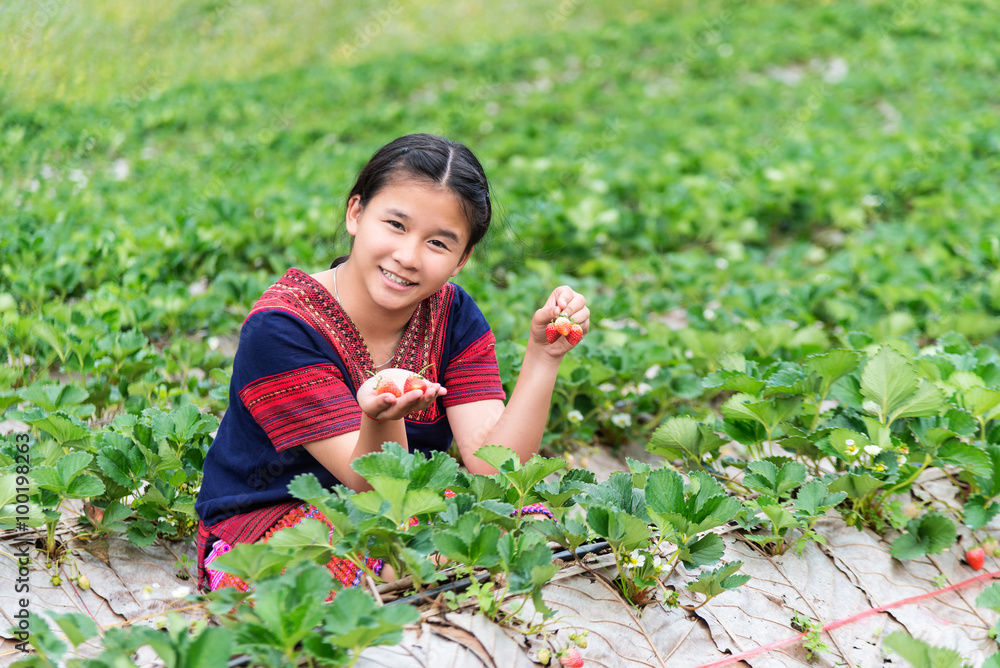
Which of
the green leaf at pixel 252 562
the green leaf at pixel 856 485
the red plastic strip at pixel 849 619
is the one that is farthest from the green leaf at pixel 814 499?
the green leaf at pixel 252 562

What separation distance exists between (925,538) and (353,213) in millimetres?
1605

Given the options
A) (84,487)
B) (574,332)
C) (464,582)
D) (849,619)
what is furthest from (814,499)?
(84,487)

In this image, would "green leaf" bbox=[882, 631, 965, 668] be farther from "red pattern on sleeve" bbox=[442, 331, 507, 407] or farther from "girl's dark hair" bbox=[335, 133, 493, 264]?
"girl's dark hair" bbox=[335, 133, 493, 264]

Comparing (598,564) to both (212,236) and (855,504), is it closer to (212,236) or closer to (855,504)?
(855,504)

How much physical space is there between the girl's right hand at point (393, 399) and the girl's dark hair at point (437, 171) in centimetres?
50

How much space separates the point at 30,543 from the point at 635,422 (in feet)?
5.94

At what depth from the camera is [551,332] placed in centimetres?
185

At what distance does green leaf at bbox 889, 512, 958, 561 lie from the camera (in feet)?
6.59

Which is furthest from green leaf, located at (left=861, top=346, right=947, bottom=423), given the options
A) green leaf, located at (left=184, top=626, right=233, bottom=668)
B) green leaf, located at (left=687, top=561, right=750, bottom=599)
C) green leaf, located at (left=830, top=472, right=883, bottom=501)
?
green leaf, located at (left=184, top=626, right=233, bottom=668)

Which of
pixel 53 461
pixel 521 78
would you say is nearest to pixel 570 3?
pixel 521 78

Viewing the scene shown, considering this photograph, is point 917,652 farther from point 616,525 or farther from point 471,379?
point 471,379

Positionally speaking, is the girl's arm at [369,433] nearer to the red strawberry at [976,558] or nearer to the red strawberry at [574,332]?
the red strawberry at [574,332]

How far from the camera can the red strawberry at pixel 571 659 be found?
1.62 metres

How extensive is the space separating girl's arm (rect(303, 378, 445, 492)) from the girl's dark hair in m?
0.49
